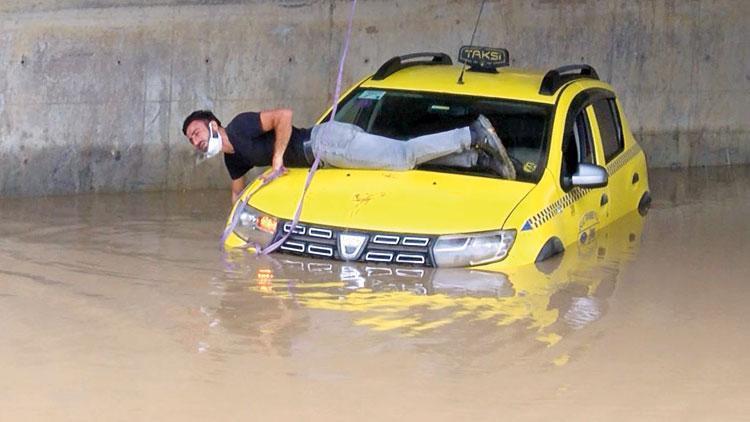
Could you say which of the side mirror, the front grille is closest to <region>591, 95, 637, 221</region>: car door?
the side mirror

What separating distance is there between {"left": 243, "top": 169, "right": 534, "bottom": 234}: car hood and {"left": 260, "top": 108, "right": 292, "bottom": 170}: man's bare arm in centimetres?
23

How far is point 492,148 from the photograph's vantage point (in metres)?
10.6

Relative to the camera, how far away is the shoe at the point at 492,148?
1056cm

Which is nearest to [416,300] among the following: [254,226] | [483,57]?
[254,226]

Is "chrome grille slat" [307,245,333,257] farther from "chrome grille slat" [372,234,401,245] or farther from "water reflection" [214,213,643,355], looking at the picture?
"chrome grille slat" [372,234,401,245]

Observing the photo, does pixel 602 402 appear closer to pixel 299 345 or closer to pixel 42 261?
pixel 299 345

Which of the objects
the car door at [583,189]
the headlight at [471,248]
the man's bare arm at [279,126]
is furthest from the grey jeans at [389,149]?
the headlight at [471,248]

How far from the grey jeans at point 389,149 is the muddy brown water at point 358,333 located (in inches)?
36.5

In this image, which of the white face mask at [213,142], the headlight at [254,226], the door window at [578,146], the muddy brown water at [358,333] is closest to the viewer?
the muddy brown water at [358,333]

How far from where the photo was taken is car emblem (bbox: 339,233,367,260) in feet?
32.3

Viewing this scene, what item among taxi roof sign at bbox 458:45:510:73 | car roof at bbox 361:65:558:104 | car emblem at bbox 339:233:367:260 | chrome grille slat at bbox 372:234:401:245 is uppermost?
taxi roof sign at bbox 458:45:510:73

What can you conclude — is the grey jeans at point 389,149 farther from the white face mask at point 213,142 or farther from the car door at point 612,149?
the car door at point 612,149

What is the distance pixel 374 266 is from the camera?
995 centimetres

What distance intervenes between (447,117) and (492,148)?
2.11 ft
